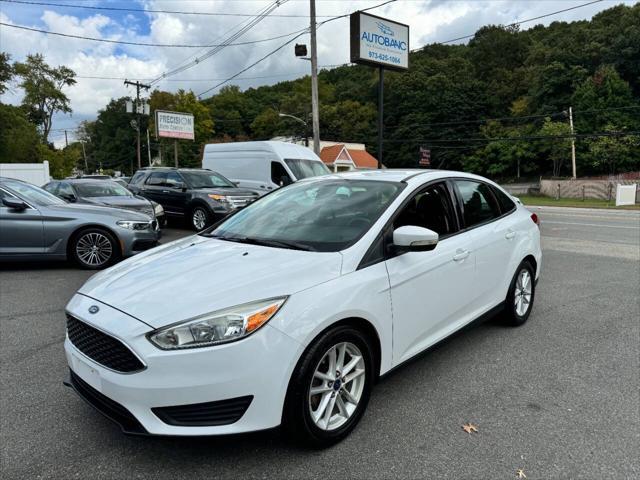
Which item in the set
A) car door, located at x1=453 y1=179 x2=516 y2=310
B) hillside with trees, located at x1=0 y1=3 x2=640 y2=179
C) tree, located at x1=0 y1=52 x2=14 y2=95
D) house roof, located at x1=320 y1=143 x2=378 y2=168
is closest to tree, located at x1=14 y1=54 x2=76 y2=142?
hillside with trees, located at x1=0 y1=3 x2=640 y2=179

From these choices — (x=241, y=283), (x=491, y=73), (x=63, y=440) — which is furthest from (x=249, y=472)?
(x=491, y=73)

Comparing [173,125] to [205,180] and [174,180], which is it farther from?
[205,180]

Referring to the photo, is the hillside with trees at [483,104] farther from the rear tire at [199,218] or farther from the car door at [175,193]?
the rear tire at [199,218]

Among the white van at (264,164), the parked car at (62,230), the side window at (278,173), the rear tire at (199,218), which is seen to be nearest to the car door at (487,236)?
the parked car at (62,230)

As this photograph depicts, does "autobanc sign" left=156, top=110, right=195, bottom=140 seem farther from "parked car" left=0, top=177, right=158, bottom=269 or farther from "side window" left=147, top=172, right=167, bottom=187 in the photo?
"parked car" left=0, top=177, right=158, bottom=269

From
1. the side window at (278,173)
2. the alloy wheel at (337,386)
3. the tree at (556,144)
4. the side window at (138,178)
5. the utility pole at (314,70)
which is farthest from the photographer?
the tree at (556,144)

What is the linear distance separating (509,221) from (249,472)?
3.31 metres

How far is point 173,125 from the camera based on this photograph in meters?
41.9

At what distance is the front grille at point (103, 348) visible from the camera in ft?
7.48

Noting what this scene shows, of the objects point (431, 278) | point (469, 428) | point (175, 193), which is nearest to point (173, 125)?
point (175, 193)

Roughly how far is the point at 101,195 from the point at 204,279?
976 centimetres

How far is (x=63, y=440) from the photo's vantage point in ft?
8.91

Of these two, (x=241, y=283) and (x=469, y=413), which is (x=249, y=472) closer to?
(x=241, y=283)

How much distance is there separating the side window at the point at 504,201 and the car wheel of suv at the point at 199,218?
342 inches
